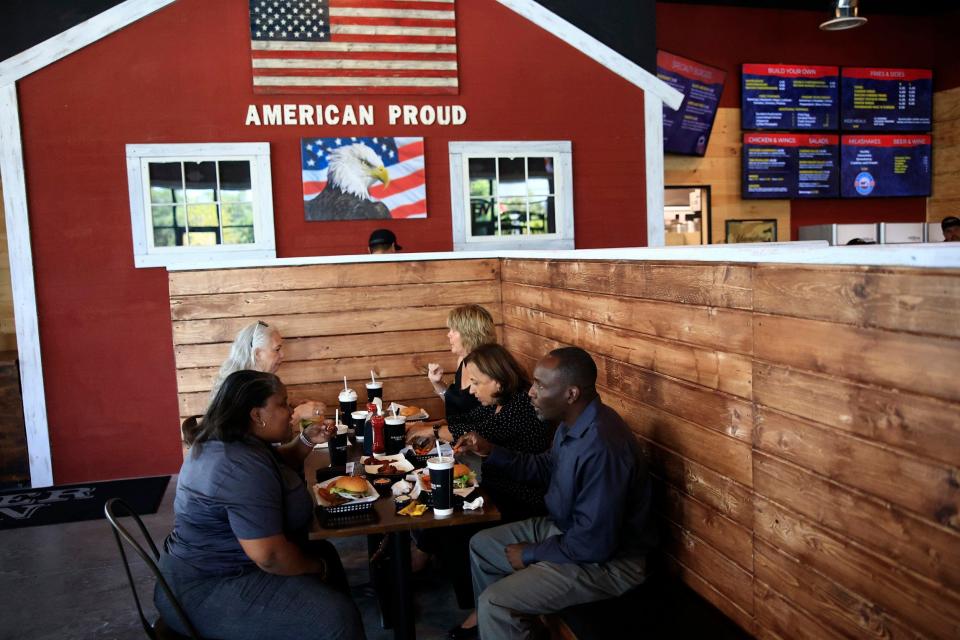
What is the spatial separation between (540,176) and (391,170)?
1.43 m

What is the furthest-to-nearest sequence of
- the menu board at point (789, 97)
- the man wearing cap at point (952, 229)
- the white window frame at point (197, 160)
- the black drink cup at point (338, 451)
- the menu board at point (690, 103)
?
the menu board at point (789, 97) → the menu board at point (690, 103) → the man wearing cap at point (952, 229) → the white window frame at point (197, 160) → the black drink cup at point (338, 451)

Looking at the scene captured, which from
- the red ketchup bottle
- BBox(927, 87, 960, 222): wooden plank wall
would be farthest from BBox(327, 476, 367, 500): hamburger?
BBox(927, 87, 960, 222): wooden plank wall

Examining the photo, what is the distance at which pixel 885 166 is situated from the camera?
989cm

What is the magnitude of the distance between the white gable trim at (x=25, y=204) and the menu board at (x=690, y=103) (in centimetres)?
562

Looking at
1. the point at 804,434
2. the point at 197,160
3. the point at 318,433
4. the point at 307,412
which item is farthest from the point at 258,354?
the point at 197,160

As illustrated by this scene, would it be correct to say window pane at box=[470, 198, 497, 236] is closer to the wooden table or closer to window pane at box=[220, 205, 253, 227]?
window pane at box=[220, 205, 253, 227]

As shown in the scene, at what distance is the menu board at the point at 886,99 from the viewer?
9723mm

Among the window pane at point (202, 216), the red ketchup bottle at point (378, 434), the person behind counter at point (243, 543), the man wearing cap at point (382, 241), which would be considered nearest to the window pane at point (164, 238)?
the window pane at point (202, 216)

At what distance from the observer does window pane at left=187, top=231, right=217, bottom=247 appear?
21.2 feet

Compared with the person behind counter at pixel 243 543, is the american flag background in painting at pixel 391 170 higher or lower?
higher

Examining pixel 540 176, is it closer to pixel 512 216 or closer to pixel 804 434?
pixel 512 216

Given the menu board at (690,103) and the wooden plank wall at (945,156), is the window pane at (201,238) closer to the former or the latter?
the menu board at (690,103)

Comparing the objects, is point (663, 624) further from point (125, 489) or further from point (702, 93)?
point (702, 93)

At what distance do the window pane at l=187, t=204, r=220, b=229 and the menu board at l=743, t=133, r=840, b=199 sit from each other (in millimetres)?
6358
